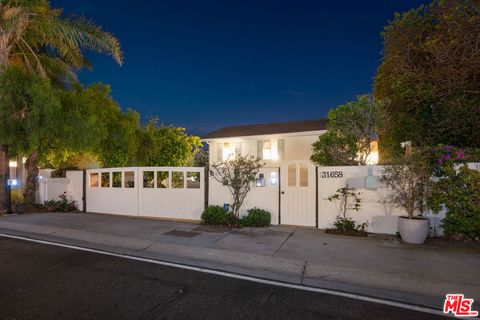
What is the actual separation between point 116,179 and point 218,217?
17.5ft

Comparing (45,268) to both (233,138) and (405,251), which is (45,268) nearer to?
(405,251)

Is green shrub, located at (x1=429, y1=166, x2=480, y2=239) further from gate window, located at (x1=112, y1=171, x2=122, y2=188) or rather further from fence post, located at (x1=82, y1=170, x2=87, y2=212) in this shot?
fence post, located at (x1=82, y1=170, x2=87, y2=212)

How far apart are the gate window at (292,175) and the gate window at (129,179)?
6.22m

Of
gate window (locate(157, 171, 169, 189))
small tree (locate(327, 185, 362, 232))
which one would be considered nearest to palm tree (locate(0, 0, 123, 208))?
gate window (locate(157, 171, 169, 189))

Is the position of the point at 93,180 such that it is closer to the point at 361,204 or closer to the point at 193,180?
the point at 193,180

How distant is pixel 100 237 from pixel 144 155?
8336mm

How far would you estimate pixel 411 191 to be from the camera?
781cm

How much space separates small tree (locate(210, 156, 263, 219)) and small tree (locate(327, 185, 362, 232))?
8.51 feet

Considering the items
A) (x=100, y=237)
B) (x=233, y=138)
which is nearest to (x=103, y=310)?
(x=100, y=237)


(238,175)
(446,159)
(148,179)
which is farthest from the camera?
(148,179)

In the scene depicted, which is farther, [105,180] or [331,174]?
[105,180]

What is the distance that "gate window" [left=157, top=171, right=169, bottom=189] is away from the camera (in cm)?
1168

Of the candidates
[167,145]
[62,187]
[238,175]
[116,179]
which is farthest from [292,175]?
[167,145]

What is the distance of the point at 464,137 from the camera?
10.9 metres
